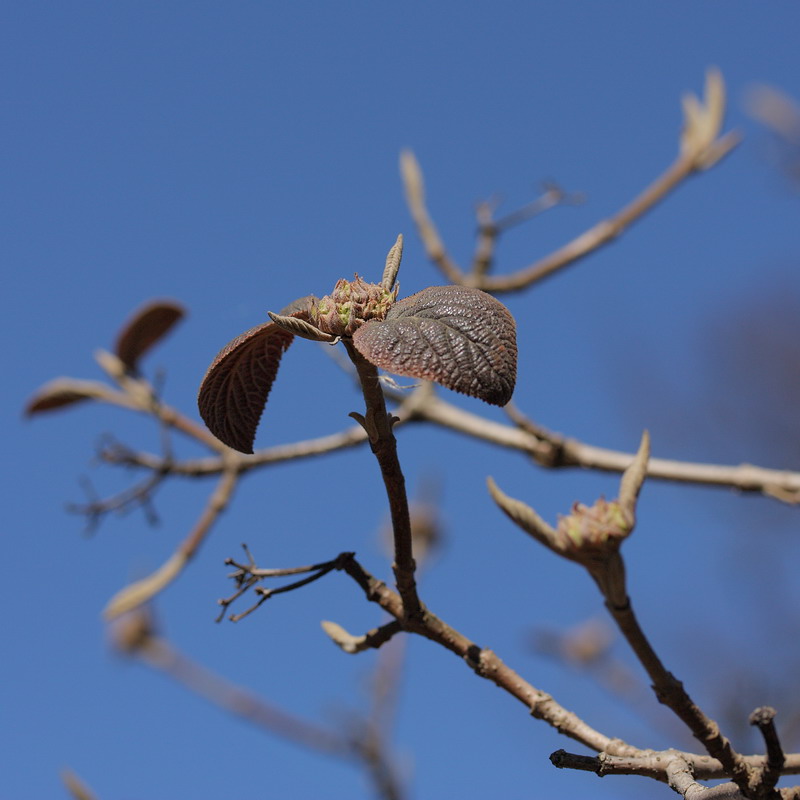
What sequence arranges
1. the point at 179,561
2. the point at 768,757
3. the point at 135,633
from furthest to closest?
the point at 135,633 → the point at 179,561 → the point at 768,757

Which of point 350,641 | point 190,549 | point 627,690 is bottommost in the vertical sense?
point 350,641

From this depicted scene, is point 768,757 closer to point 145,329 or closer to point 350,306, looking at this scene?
point 350,306

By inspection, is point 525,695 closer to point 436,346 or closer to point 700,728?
point 700,728

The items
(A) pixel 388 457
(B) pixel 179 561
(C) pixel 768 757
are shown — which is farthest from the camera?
(B) pixel 179 561

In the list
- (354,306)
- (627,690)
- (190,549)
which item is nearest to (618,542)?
(354,306)

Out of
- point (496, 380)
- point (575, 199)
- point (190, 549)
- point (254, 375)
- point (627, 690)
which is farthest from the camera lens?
point (627, 690)

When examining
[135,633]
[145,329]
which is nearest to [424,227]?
[145,329]

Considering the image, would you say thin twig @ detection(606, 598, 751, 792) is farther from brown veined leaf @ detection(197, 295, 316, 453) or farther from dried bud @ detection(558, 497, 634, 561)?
brown veined leaf @ detection(197, 295, 316, 453)
